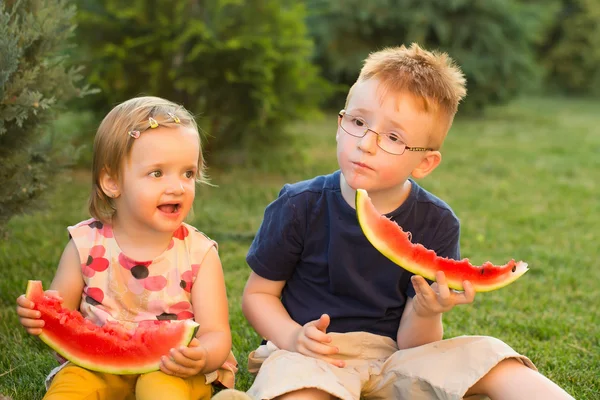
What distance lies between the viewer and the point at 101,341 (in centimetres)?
270

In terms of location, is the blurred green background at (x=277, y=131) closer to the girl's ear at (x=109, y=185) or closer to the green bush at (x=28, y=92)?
the green bush at (x=28, y=92)

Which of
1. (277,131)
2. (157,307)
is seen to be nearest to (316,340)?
(157,307)

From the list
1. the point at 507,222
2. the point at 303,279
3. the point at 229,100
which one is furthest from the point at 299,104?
the point at 303,279

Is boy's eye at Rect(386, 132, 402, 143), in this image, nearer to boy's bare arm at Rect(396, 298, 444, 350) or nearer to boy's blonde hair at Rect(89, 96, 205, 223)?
boy's bare arm at Rect(396, 298, 444, 350)

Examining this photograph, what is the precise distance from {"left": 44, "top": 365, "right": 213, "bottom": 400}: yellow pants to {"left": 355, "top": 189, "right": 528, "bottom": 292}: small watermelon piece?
2.69ft

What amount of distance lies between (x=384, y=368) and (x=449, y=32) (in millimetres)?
10515

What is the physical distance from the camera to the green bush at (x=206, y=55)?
704cm

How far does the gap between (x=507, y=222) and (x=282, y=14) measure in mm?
2777

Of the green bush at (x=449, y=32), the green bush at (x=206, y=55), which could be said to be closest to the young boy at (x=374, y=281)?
the green bush at (x=206, y=55)

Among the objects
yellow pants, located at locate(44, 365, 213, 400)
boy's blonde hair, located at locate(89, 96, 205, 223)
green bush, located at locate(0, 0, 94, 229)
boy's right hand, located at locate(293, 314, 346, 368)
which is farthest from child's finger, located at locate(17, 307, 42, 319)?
green bush, located at locate(0, 0, 94, 229)

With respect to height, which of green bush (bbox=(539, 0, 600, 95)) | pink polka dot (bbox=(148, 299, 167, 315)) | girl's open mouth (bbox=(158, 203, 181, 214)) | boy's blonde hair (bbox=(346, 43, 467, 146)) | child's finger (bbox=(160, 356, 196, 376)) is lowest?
green bush (bbox=(539, 0, 600, 95))

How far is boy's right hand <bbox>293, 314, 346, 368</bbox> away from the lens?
106 inches

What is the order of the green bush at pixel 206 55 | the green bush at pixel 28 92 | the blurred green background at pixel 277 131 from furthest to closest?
the green bush at pixel 206 55, the blurred green background at pixel 277 131, the green bush at pixel 28 92

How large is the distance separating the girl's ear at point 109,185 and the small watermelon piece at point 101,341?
405mm
